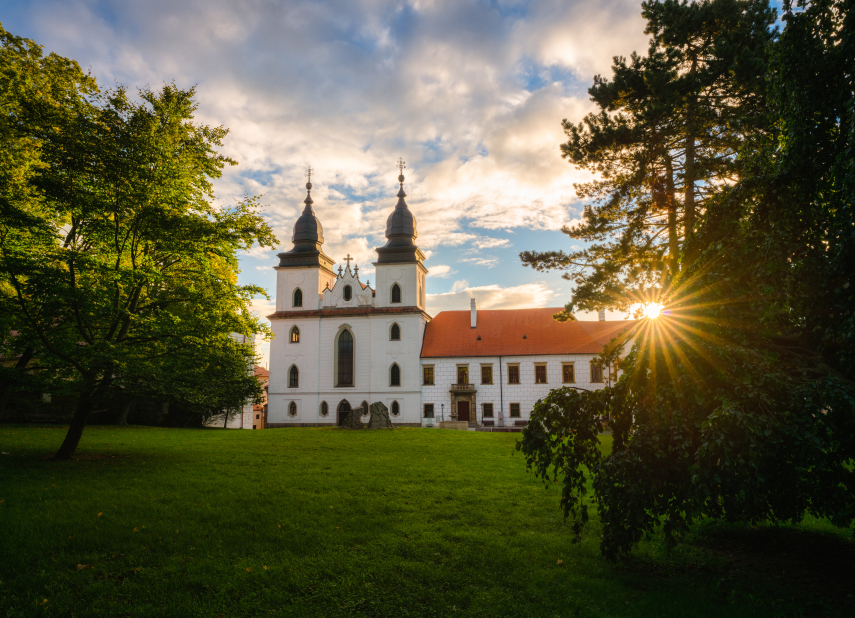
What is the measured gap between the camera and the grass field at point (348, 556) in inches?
208

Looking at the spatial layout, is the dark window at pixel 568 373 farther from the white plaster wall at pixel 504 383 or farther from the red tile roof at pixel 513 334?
the red tile roof at pixel 513 334

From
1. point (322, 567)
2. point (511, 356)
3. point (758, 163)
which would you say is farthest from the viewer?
point (511, 356)

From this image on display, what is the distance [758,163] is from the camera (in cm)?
674

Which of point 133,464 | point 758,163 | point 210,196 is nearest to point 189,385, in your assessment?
point 133,464

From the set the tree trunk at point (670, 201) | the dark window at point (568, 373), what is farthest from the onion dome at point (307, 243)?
the tree trunk at point (670, 201)

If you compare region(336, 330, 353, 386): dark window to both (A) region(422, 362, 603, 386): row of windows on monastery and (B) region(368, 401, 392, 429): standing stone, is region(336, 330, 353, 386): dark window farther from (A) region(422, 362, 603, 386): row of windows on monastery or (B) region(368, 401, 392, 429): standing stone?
(B) region(368, 401, 392, 429): standing stone

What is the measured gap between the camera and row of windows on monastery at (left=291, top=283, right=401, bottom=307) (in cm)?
3934

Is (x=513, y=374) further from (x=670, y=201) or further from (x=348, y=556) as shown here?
(x=348, y=556)

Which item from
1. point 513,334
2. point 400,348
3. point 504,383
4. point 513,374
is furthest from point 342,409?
point 513,334

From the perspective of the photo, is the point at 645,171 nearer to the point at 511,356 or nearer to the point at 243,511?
the point at 243,511

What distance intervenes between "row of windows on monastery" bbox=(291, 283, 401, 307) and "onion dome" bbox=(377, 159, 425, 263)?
7.61 ft

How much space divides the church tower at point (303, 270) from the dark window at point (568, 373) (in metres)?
19.7

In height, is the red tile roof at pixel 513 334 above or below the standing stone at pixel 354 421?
above

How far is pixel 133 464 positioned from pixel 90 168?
7.10m
